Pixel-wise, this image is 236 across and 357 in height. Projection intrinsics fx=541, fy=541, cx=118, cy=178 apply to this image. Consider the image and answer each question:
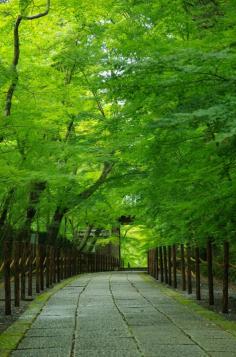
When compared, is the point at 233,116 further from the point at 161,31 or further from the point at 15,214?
the point at 15,214

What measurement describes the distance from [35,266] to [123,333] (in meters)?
11.5

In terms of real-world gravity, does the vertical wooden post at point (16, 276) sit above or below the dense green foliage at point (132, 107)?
below

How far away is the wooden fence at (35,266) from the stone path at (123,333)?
83cm

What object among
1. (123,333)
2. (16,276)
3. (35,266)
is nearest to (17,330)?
(123,333)

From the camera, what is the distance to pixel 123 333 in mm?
6484

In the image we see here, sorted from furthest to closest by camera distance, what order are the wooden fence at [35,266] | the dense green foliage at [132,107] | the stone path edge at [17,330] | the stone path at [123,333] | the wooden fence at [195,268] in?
the wooden fence at [195,268] → the wooden fence at [35,266] → the dense green foliage at [132,107] → the stone path edge at [17,330] → the stone path at [123,333]

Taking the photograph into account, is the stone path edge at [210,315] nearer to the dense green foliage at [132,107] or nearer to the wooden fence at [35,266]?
the dense green foliage at [132,107]

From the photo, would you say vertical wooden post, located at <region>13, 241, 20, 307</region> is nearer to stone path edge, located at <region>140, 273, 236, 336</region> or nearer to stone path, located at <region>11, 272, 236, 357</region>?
stone path, located at <region>11, 272, 236, 357</region>

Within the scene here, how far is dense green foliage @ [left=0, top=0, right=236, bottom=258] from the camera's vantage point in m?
5.96

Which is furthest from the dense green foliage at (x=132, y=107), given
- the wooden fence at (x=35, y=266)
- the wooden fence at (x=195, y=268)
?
the wooden fence at (x=35, y=266)


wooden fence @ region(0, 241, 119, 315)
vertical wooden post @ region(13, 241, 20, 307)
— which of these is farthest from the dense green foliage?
vertical wooden post @ region(13, 241, 20, 307)

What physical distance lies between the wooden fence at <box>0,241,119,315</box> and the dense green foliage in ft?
5.23

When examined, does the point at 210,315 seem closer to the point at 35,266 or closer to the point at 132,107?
the point at 132,107

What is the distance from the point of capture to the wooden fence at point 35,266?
8.90 m
